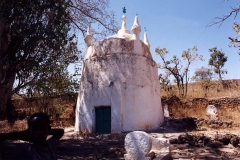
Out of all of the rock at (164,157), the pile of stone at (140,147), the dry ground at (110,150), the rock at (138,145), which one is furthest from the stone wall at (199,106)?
the rock at (138,145)

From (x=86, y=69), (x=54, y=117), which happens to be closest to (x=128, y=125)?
(x=86, y=69)

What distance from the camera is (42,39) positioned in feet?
24.6

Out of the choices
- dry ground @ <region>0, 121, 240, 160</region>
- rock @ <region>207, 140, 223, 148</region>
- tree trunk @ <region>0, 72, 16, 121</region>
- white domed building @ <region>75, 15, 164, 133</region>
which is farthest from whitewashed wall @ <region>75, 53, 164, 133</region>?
rock @ <region>207, 140, 223, 148</region>

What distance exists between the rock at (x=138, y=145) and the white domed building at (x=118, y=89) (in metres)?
5.02

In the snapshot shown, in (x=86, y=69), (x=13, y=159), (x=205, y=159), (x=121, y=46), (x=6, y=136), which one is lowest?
(x=205, y=159)

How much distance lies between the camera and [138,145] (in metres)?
6.53

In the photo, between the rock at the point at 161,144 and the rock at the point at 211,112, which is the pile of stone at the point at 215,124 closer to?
the rock at the point at 211,112

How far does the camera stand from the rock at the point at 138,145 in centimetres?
644

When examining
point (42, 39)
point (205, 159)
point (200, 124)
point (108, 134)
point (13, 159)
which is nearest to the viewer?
point (13, 159)

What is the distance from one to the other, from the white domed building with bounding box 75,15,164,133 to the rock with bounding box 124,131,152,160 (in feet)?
16.5

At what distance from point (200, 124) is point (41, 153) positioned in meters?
13.5

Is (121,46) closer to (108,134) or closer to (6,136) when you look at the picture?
(108,134)

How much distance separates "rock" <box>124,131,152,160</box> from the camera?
6.44 metres

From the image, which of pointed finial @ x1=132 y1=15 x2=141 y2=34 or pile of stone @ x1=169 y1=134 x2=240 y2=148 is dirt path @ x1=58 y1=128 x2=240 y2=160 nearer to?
pile of stone @ x1=169 y1=134 x2=240 y2=148
